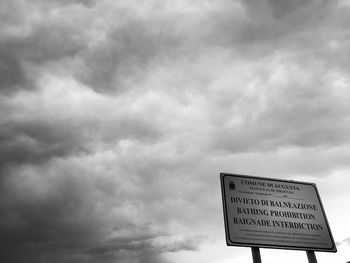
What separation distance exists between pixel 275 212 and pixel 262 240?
3.76 ft

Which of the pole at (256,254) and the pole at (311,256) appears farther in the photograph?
the pole at (311,256)

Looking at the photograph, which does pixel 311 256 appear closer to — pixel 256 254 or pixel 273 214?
pixel 273 214

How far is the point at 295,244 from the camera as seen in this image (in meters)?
7.92

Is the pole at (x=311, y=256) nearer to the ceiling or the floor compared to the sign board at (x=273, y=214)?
nearer to the floor

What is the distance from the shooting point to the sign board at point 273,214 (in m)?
7.62

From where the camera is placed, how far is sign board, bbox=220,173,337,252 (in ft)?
25.0

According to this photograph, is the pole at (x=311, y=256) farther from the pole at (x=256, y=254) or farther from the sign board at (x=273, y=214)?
the pole at (x=256, y=254)

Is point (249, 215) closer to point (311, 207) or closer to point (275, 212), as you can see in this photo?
point (275, 212)

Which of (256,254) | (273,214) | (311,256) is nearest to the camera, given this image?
(256,254)

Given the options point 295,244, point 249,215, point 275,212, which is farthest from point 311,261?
point 249,215

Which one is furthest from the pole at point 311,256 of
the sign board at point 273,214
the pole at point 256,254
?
the pole at point 256,254

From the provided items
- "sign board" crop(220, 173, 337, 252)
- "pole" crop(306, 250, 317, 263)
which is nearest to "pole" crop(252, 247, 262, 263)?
"sign board" crop(220, 173, 337, 252)

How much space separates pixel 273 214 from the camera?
27.2ft

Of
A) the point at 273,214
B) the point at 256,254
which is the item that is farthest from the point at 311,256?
the point at 256,254
